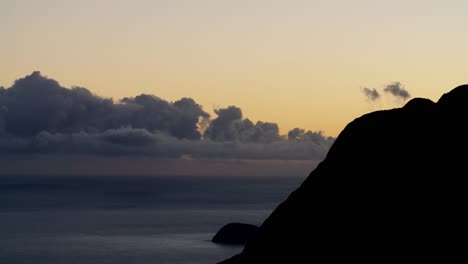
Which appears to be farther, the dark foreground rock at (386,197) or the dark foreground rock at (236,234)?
the dark foreground rock at (236,234)

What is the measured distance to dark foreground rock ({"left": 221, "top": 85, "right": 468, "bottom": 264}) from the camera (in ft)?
195

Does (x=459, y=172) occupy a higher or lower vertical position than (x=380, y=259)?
higher

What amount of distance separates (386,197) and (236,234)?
105 m

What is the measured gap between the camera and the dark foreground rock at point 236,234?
16238cm

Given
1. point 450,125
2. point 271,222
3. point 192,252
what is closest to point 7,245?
point 192,252

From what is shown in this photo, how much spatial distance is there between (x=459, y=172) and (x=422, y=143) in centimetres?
520

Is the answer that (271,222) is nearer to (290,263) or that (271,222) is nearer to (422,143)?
(290,263)

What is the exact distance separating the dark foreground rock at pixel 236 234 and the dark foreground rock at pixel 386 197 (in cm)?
8944

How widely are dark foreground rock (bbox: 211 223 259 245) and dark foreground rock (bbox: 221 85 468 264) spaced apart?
89.4 metres

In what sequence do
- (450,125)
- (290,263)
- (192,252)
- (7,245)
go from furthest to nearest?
(7,245)
(192,252)
(450,125)
(290,263)

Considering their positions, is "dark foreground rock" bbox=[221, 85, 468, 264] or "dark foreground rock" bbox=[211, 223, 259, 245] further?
"dark foreground rock" bbox=[211, 223, 259, 245]

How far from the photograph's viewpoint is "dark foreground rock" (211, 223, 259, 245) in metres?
162

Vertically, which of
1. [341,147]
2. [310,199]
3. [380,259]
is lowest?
[380,259]

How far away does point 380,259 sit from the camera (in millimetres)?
58406
